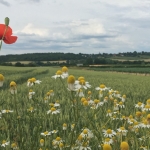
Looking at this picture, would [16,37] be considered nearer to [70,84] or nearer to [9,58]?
[70,84]

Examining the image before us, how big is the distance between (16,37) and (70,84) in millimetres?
603

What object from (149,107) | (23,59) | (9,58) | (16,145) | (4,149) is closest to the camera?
(16,145)

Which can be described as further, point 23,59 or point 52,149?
point 23,59

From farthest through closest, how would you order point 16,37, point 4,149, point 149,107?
point 149,107, point 4,149, point 16,37

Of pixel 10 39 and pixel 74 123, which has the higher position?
pixel 10 39

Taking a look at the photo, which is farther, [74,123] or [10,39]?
[74,123]

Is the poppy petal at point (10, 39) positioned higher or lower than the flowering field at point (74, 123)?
higher

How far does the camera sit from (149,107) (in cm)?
448

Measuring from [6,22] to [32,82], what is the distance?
164cm

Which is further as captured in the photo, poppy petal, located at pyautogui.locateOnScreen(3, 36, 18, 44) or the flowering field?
the flowering field

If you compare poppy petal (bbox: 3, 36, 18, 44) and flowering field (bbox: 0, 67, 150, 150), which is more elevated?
poppy petal (bbox: 3, 36, 18, 44)

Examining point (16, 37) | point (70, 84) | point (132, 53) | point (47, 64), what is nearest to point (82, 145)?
point (70, 84)

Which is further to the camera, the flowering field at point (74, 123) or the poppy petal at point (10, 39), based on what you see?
the flowering field at point (74, 123)

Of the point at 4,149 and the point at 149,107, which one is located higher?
the point at 149,107
